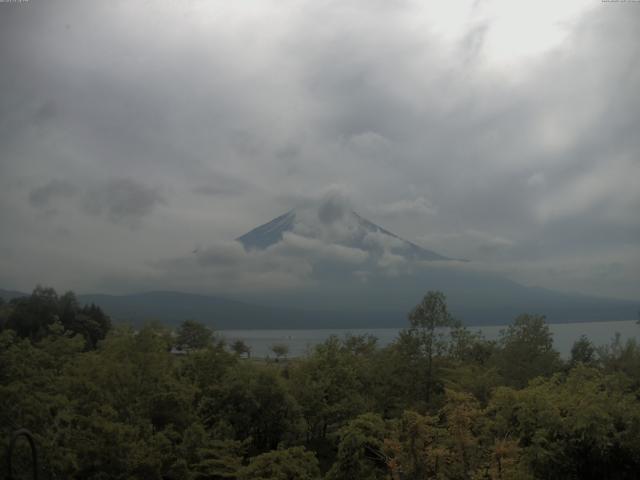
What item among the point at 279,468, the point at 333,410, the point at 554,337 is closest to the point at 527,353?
the point at 333,410

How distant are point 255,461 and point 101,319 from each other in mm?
55733

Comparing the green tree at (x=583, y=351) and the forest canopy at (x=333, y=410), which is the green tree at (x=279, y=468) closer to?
the forest canopy at (x=333, y=410)

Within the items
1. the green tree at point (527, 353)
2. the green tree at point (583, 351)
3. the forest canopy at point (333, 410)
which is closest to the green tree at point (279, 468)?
the forest canopy at point (333, 410)

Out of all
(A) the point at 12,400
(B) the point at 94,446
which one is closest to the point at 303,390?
(B) the point at 94,446

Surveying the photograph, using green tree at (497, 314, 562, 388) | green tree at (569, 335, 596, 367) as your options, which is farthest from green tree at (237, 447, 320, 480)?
green tree at (569, 335, 596, 367)

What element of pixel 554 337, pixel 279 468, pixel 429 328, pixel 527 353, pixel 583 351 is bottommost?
pixel 279 468

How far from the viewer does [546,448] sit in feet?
49.5

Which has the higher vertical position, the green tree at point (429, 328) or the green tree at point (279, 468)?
the green tree at point (429, 328)

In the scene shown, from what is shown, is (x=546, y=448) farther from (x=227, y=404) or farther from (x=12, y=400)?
(x=12, y=400)

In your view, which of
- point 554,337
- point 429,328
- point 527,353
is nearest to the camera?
point 429,328

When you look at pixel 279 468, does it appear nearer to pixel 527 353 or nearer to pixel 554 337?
pixel 527 353

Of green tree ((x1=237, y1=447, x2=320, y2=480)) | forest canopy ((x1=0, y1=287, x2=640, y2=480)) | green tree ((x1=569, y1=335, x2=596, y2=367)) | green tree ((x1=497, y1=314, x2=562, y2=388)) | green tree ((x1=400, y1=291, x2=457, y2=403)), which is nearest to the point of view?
forest canopy ((x1=0, y1=287, x2=640, y2=480))

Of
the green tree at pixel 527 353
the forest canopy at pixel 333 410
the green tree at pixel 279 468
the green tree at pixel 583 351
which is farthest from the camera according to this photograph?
the green tree at pixel 583 351

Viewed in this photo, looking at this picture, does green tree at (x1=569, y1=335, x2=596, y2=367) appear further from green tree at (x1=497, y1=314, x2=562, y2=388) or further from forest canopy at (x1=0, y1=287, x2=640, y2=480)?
green tree at (x1=497, y1=314, x2=562, y2=388)
